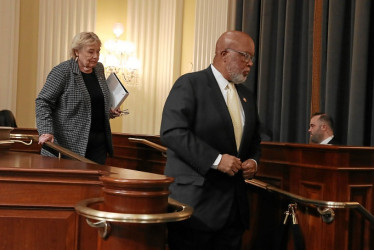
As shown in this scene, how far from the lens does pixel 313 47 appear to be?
6.22 metres

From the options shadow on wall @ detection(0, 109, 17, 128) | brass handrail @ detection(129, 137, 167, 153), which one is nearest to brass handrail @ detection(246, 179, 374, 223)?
brass handrail @ detection(129, 137, 167, 153)

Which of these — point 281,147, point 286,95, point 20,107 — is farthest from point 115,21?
point 281,147

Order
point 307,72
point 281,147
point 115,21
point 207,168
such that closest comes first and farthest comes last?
1. point 207,168
2. point 281,147
3. point 307,72
4. point 115,21

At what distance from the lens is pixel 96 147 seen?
3705mm

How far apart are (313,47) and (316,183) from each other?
333cm

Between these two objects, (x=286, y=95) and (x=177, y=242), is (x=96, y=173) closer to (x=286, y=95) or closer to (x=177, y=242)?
(x=177, y=242)

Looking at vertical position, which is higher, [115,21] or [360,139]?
[115,21]

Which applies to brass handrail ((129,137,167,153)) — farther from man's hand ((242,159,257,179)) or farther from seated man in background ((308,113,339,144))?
man's hand ((242,159,257,179))

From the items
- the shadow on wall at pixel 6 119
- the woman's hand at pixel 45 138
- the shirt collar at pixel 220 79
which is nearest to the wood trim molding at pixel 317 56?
the shadow on wall at pixel 6 119

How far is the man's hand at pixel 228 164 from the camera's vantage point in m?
2.46

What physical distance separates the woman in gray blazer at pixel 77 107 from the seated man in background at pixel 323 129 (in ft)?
7.68

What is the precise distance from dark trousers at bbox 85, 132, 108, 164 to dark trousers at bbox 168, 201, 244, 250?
1.25m

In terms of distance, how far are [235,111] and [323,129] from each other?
111 inches

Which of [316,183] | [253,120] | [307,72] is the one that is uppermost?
[307,72]
